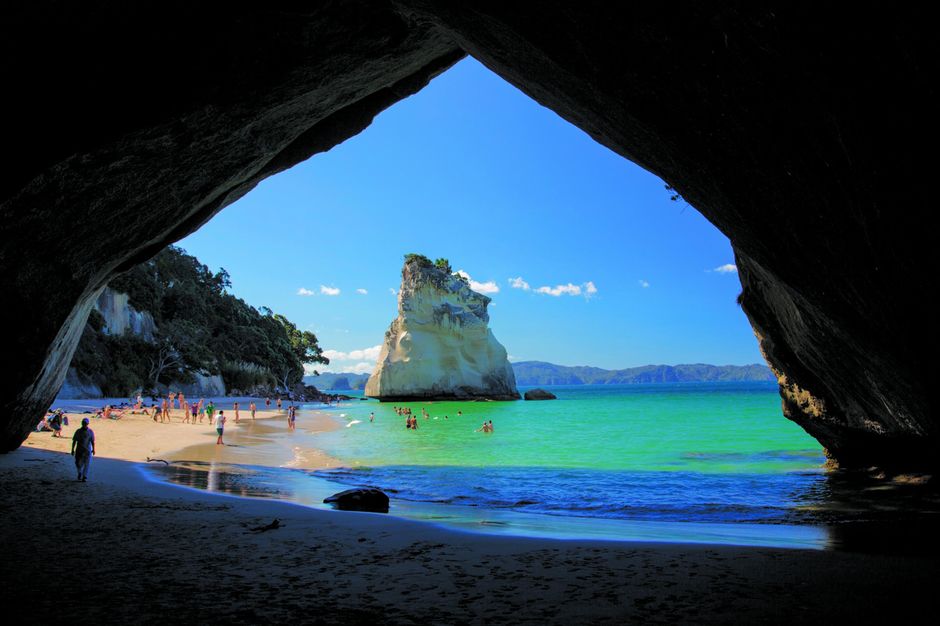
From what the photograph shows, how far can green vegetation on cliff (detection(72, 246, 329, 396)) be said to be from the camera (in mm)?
40716

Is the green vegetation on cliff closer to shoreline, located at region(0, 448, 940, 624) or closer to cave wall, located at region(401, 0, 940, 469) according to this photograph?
shoreline, located at region(0, 448, 940, 624)

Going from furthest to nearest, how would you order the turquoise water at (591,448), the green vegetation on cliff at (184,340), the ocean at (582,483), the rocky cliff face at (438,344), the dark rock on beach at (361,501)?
1. the rocky cliff face at (438,344)
2. the green vegetation on cliff at (184,340)
3. the turquoise water at (591,448)
4. the dark rock on beach at (361,501)
5. the ocean at (582,483)

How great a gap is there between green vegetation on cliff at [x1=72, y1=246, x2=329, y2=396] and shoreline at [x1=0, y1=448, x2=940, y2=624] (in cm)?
3125

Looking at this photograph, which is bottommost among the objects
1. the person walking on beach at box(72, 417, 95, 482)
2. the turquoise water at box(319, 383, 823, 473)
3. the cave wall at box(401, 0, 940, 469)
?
the turquoise water at box(319, 383, 823, 473)

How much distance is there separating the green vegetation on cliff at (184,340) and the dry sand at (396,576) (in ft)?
103

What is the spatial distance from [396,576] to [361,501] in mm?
4630

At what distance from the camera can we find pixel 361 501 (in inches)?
349

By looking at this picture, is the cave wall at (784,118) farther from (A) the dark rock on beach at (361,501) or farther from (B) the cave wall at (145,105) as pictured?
(A) the dark rock on beach at (361,501)

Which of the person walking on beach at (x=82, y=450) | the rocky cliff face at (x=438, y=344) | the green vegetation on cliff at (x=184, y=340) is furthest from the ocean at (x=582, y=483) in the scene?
the rocky cliff face at (x=438, y=344)

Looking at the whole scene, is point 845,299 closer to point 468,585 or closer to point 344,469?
point 468,585

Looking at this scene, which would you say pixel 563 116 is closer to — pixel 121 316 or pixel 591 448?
pixel 591 448

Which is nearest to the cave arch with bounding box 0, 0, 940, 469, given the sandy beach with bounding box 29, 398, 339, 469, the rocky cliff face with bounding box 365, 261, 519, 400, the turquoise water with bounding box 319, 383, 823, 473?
the sandy beach with bounding box 29, 398, 339, 469

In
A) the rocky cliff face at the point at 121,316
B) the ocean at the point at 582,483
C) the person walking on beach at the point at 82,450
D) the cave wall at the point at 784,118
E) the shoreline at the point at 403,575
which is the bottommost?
the ocean at the point at 582,483

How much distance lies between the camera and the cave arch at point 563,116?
327cm
